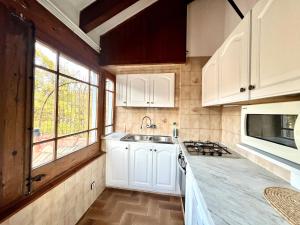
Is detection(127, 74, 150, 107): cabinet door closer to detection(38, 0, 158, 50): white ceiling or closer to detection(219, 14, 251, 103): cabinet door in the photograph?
detection(38, 0, 158, 50): white ceiling

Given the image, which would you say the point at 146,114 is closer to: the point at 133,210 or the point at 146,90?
the point at 146,90

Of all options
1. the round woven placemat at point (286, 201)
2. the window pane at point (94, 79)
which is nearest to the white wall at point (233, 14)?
the round woven placemat at point (286, 201)

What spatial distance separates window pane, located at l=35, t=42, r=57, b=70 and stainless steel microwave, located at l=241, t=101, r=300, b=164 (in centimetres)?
179

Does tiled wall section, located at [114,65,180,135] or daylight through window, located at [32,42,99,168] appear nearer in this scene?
daylight through window, located at [32,42,99,168]

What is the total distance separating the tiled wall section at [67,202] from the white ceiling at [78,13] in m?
1.66

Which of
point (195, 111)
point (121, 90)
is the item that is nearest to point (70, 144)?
point (121, 90)

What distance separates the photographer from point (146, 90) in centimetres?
286

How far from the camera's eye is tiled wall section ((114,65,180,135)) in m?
2.92

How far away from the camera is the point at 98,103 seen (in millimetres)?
2518

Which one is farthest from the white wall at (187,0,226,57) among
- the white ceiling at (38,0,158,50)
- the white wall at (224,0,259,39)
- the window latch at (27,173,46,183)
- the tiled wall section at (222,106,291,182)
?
the window latch at (27,173,46,183)

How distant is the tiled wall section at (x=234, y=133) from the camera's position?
4.35ft

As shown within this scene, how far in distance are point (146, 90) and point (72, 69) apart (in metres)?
1.30

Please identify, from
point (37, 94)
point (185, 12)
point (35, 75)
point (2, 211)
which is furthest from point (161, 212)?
point (185, 12)

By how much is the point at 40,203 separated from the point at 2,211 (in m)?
0.29
